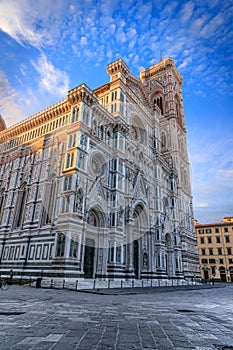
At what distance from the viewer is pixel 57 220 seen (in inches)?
792

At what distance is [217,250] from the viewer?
58469mm

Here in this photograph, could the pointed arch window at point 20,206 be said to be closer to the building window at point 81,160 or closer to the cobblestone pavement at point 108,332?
the building window at point 81,160

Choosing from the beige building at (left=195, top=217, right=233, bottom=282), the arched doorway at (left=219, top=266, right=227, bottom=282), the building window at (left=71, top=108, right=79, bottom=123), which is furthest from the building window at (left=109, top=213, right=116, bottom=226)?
the arched doorway at (left=219, top=266, right=227, bottom=282)

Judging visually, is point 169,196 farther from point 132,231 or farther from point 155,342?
point 155,342

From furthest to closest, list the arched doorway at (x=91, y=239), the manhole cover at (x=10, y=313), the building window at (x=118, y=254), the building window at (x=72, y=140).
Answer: the building window at (x=118, y=254) → the building window at (x=72, y=140) → the arched doorway at (x=91, y=239) → the manhole cover at (x=10, y=313)

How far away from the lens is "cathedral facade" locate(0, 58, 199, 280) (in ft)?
67.6

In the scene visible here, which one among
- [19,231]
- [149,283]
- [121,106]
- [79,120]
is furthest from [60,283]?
[121,106]

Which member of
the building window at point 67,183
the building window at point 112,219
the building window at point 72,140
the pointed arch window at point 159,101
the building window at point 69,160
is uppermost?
the pointed arch window at point 159,101

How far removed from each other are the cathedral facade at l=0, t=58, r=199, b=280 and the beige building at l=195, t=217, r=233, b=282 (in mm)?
23693

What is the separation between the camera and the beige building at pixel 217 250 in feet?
185

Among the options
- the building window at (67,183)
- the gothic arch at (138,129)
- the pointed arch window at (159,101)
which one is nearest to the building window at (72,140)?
the building window at (67,183)

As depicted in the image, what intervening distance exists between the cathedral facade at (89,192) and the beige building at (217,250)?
77.7ft

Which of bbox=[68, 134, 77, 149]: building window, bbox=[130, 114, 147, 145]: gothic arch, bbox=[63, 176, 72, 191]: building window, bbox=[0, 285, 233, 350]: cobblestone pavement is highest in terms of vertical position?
bbox=[130, 114, 147, 145]: gothic arch

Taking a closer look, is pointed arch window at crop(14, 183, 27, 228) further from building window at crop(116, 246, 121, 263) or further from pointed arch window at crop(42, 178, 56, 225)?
building window at crop(116, 246, 121, 263)
